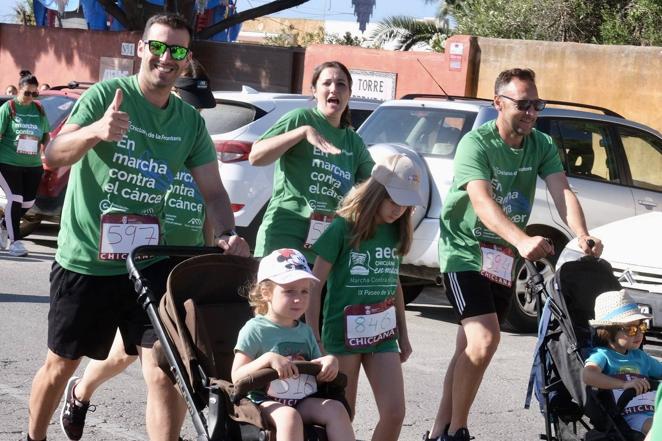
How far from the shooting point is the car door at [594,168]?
10.6m

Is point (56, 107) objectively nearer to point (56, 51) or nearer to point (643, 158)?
point (643, 158)

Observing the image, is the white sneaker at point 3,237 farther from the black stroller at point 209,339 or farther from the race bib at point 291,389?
the race bib at point 291,389

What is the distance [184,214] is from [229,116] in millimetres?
3925

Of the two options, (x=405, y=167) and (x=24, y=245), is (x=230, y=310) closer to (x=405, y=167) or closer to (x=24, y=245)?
(x=405, y=167)

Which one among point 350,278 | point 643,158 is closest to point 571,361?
point 350,278

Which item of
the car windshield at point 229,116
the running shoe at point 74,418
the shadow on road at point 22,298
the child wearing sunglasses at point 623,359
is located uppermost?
the car windshield at point 229,116

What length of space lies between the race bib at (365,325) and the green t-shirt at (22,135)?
8.18 meters

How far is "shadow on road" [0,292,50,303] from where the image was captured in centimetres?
1021

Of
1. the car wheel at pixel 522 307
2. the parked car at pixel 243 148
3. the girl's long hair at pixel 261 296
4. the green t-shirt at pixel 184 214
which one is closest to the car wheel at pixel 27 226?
the parked car at pixel 243 148

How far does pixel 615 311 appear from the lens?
5609mm

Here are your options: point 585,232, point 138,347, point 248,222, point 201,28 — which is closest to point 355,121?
point 248,222

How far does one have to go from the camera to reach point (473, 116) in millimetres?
10125

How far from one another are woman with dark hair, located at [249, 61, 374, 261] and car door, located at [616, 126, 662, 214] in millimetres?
5195

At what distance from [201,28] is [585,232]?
2365 centimetres
